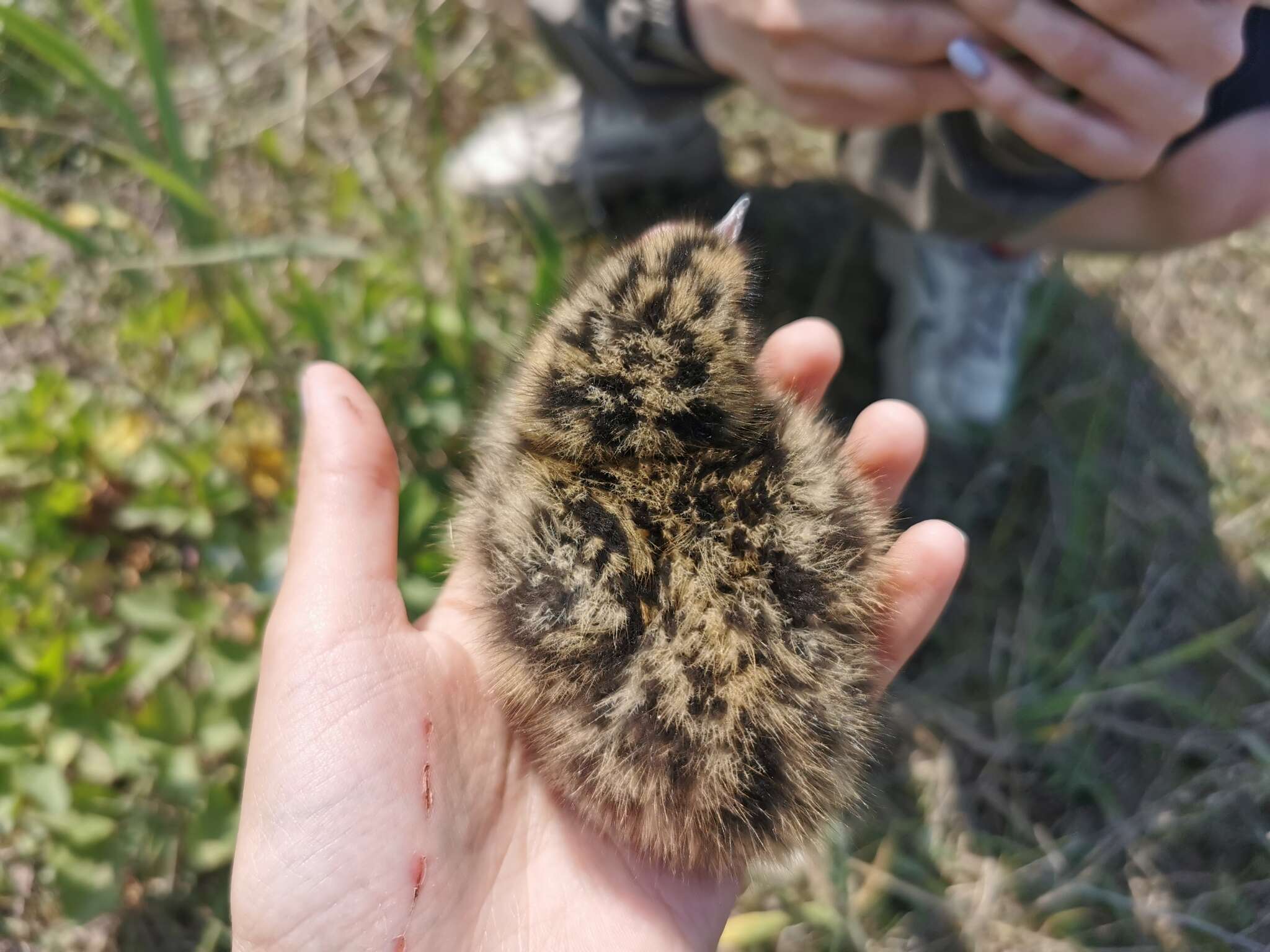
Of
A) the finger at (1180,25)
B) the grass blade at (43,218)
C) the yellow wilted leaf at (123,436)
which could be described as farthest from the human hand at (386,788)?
the finger at (1180,25)

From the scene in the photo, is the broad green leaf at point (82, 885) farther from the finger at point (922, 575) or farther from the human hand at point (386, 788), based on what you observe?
the finger at point (922, 575)

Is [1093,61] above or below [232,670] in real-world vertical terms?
above

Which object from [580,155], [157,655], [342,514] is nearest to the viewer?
[342,514]

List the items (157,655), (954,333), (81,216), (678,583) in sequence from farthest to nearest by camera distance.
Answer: (954,333), (81,216), (157,655), (678,583)

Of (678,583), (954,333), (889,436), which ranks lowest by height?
(954,333)

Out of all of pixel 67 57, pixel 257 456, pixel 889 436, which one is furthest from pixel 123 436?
pixel 889 436

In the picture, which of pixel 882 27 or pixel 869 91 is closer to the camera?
pixel 882 27

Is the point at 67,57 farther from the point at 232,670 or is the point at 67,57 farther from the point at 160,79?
the point at 232,670
